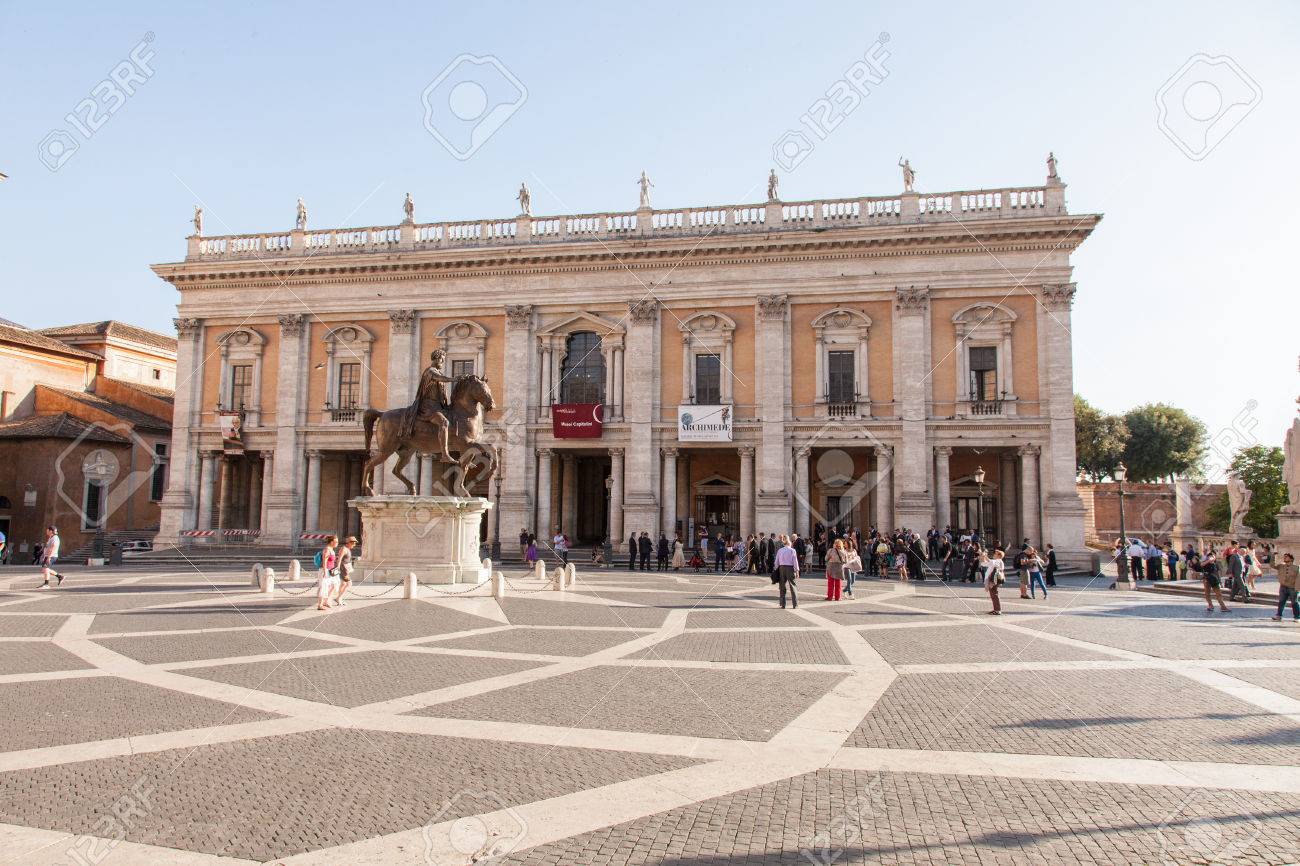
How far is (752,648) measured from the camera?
10.9m

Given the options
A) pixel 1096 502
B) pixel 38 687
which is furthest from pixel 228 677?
pixel 1096 502

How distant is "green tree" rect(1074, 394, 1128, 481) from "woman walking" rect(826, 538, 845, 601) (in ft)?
159

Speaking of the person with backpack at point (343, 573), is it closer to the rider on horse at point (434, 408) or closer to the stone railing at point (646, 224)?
the rider on horse at point (434, 408)

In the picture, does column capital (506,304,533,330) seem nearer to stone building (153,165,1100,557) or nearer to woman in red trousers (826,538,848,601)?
stone building (153,165,1100,557)

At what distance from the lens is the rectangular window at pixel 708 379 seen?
3278 cm

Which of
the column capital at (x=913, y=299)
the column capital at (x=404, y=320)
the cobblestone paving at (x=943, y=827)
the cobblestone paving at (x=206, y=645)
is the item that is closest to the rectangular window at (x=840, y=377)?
the column capital at (x=913, y=299)

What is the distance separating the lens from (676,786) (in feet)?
17.6

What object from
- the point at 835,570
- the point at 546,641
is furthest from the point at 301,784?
the point at 835,570

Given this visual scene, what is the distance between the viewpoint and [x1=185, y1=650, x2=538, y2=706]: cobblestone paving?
7953 millimetres

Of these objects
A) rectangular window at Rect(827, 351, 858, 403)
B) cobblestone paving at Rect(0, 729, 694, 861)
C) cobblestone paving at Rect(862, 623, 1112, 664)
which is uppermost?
rectangular window at Rect(827, 351, 858, 403)

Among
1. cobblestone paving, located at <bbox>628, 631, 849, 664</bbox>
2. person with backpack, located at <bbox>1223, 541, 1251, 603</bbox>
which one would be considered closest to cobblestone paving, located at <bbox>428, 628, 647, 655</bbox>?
cobblestone paving, located at <bbox>628, 631, 849, 664</bbox>

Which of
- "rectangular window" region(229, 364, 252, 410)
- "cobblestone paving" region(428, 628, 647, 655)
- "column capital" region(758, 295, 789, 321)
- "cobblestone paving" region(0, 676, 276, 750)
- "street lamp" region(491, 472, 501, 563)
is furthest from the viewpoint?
"rectangular window" region(229, 364, 252, 410)

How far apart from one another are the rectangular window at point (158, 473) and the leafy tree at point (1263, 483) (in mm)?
58568

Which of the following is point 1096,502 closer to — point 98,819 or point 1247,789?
point 1247,789
